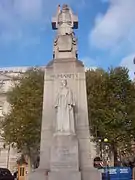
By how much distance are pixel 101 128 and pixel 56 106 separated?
16.1 metres

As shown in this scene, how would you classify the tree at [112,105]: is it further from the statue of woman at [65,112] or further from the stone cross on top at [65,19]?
the statue of woman at [65,112]

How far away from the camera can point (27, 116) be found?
3203cm

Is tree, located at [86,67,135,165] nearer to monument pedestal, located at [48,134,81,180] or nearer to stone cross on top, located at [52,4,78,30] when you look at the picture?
stone cross on top, located at [52,4,78,30]

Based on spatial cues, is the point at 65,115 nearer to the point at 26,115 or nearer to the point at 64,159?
the point at 64,159

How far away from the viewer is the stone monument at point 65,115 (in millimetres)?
15383

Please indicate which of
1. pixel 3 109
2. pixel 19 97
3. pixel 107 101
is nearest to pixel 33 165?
pixel 19 97

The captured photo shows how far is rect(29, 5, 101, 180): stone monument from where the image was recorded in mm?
15383

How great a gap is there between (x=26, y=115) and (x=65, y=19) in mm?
15331

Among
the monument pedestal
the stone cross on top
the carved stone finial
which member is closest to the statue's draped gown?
the monument pedestal

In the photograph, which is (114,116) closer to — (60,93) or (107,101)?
(107,101)

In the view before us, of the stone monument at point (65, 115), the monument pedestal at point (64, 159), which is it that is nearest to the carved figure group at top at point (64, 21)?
the stone monument at point (65, 115)

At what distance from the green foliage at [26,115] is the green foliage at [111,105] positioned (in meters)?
5.05

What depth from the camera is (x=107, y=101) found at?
33125 millimetres

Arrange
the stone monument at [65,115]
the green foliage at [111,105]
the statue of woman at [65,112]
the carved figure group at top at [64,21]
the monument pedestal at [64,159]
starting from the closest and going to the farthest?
1. the monument pedestal at [64,159]
2. the stone monument at [65,115]
3. the statue of woman at [65,112]
4. the carved figure group at top at [64,21]
5. the green foliage at [111,105]
